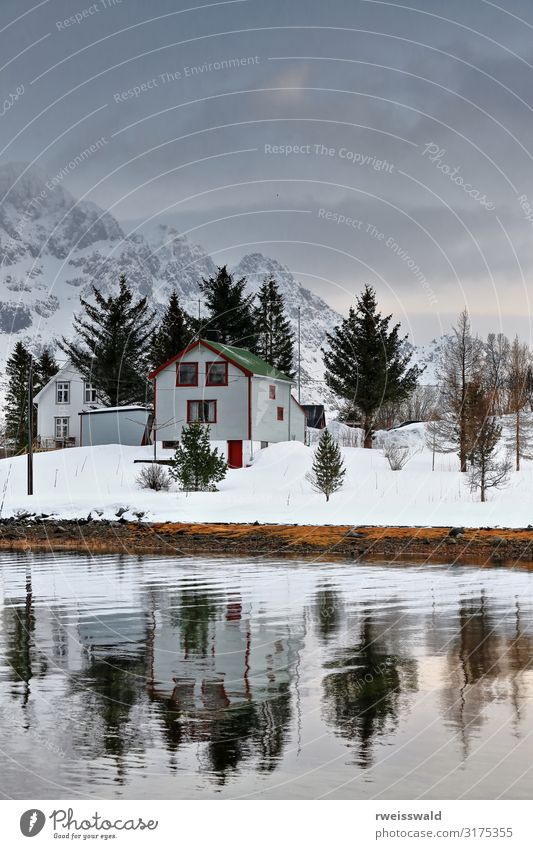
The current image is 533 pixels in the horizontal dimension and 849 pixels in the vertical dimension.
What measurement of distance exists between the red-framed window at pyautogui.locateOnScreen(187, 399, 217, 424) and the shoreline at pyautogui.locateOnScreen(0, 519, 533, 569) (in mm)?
26462

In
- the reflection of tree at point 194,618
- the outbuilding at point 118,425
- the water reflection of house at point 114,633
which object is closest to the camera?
the water reflection of house at point 114,633

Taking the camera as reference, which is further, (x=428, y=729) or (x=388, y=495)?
(x=388, y=495)

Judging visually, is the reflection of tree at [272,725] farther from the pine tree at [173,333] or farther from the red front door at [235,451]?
the pine tree at [173,333]

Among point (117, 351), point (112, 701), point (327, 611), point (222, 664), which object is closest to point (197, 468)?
point (327, 611)

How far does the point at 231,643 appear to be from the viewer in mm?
15414

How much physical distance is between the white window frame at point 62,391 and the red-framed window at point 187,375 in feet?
96.9

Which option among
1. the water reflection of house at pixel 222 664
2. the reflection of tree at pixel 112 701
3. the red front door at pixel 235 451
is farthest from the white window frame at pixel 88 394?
the reflection of tree at pixel 112 701

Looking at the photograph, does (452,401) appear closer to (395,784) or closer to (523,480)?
(523,480)

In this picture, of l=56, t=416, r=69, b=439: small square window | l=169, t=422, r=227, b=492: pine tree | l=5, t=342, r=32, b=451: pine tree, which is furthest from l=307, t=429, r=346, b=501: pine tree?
l=56, t=416, r=69, b=439: small square window

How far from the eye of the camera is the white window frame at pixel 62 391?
302 feet

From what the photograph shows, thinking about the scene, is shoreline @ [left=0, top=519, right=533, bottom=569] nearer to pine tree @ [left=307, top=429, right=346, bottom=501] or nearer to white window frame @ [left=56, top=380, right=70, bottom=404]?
pine tree @ [left=307, top=429, right=346, bottom=501]

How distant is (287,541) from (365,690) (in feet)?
67.0

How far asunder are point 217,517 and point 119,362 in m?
44.8

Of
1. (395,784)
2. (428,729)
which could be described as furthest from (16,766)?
(428,729)
